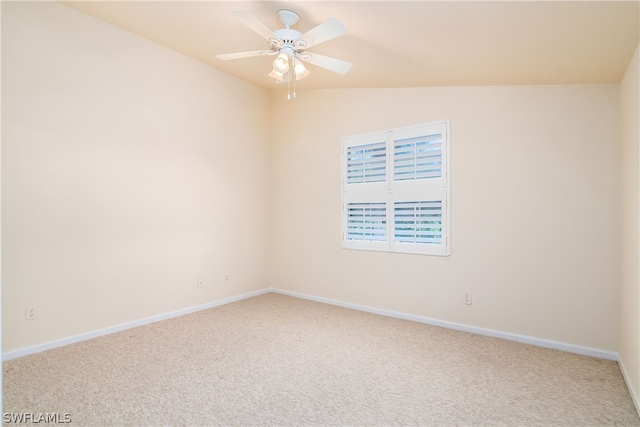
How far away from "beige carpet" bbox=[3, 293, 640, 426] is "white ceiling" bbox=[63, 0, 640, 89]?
7.75ft

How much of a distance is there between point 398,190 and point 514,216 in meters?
1.22

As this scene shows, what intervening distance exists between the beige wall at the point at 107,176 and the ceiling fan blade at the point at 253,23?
1.86m

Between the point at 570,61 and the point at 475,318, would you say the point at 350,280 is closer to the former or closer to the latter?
the point at 475,318

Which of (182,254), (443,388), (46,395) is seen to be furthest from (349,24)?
(46,395)

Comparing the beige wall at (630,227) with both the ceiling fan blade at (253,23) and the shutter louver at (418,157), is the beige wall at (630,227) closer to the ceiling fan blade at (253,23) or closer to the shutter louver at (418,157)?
the shutter louver at (418,157)

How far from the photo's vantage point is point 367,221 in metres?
4.58

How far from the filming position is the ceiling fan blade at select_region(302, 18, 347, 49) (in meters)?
2.52

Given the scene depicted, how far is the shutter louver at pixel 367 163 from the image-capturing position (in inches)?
174

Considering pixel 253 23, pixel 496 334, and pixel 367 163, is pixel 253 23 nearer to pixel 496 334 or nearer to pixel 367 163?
pixel 367 163

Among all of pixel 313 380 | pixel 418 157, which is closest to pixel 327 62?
pixel 418 157

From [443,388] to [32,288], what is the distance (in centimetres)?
342

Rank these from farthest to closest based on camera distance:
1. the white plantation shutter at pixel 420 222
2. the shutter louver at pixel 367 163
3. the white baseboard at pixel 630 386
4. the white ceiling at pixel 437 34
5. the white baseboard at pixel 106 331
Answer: the shutter louver at pixel 367 163 → the white plantation shutter at pixel 420 222 → the white baseboard at pixel 106 331 → the white baseboard at pixel 630 386 → the white ceiling at pixel 437 34

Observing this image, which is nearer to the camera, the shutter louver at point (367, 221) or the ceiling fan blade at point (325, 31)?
the ceiling fan blade at point (325, 31)

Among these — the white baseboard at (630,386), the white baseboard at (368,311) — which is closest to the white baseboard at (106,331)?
the white baseboard at (368,311)
